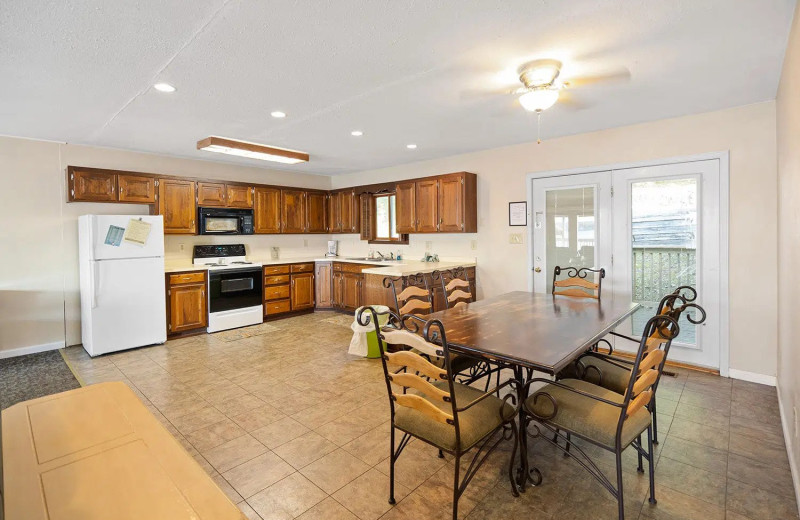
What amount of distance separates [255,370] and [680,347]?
13.5 ft

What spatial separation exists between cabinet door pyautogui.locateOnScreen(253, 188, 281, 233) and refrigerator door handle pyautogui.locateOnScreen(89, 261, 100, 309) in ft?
7.02

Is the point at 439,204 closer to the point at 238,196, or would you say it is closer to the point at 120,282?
the point at 238,196

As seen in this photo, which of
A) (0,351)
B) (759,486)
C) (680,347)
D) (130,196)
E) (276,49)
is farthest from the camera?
(130,196)

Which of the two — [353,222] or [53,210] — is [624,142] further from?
[53,210]

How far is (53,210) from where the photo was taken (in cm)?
449

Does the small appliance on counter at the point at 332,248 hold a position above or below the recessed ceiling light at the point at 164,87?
below

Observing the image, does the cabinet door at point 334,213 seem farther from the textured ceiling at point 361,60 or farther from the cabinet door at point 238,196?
the textured ceiling at point 361,60

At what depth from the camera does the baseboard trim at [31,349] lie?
429 cm

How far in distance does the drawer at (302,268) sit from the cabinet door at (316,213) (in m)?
0.70

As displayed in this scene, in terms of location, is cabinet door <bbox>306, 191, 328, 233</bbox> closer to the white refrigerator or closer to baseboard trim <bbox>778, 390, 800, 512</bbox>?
the white refrigerator

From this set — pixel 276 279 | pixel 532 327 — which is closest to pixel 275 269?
pixel 276 279

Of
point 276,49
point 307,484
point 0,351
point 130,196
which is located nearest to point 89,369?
point 0,351

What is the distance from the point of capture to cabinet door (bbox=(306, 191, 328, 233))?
6.73 metres

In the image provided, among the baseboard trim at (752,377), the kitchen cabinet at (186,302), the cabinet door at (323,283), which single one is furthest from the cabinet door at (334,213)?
the baseboard trim at (752,377)
